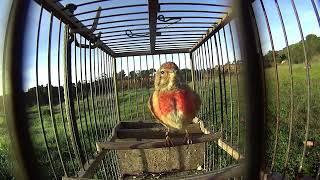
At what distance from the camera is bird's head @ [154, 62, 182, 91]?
2.65 feet

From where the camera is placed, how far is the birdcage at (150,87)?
401mm

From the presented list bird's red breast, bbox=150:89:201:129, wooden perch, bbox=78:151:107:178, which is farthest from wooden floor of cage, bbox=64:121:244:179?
bird's red breast, bbox=150:89:201:129

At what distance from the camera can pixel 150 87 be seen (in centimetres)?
104

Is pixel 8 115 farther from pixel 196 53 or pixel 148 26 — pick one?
pixel 196 53

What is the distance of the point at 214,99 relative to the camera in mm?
1904

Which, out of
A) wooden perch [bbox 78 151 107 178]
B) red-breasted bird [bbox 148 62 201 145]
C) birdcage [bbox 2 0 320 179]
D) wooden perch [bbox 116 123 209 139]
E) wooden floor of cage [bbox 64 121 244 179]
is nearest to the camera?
birdcage [bbox 2 0 320 179]

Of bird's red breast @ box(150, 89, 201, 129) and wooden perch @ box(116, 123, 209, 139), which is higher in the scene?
bird's red breast @ box(150, 89, 201, 129)

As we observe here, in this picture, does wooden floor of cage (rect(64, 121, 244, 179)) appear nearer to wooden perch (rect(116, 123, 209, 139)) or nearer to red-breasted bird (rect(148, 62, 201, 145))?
wooden perch (rect(116, 123, 209, 139))

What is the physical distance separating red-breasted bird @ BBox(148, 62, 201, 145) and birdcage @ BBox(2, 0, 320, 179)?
0.29 feet

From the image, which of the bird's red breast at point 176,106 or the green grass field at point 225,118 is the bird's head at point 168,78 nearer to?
the bird's red breast at point 176,106

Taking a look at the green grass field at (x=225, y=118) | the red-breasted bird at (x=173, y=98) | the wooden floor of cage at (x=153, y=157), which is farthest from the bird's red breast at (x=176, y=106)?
the wooden floor of cage at (x=153, y=157)

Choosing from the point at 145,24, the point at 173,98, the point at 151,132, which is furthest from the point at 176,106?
the point at 151,132

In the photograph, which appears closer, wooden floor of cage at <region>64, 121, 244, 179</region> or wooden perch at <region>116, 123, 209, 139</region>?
wooden perch at <region>116, 123, 209, 139</region>

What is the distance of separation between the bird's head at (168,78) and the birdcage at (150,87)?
0.36 ft
